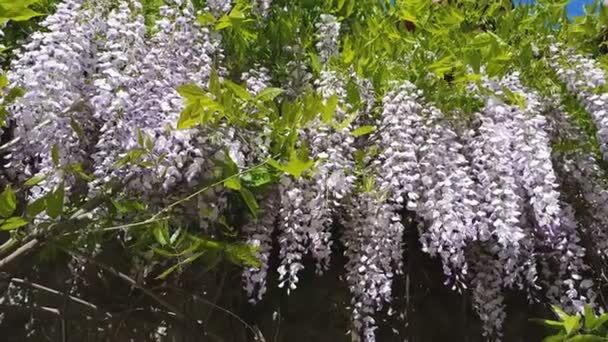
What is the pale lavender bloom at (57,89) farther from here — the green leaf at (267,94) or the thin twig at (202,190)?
the green leaf at (267,94)

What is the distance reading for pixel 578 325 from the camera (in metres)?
1.70

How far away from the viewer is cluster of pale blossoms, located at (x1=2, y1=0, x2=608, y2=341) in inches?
59.5

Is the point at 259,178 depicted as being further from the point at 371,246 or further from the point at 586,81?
the point at 586,81

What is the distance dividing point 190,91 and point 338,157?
0.41m

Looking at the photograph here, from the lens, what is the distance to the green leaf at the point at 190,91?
136 centimetres

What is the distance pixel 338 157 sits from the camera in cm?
165

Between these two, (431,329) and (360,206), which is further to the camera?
(431,329)

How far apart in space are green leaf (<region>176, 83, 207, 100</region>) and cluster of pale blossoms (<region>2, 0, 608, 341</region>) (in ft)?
0.43

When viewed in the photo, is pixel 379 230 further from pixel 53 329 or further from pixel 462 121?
pixel 53 329

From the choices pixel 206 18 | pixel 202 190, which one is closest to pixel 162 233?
pixel 202 190

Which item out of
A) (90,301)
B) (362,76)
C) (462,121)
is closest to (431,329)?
(462,121)

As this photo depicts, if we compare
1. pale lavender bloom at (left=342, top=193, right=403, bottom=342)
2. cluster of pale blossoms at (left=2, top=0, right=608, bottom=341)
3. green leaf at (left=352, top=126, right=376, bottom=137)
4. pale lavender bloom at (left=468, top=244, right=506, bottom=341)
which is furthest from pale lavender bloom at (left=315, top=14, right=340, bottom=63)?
pale lavender bloom at (left=468, top=244, right=506, bottom=341)

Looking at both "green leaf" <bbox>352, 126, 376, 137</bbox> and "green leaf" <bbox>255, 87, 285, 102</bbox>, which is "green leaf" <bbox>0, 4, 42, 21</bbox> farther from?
"green leaf" <bbox>352, 126, 376, 137</bbox>

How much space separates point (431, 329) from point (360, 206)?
52 cm
